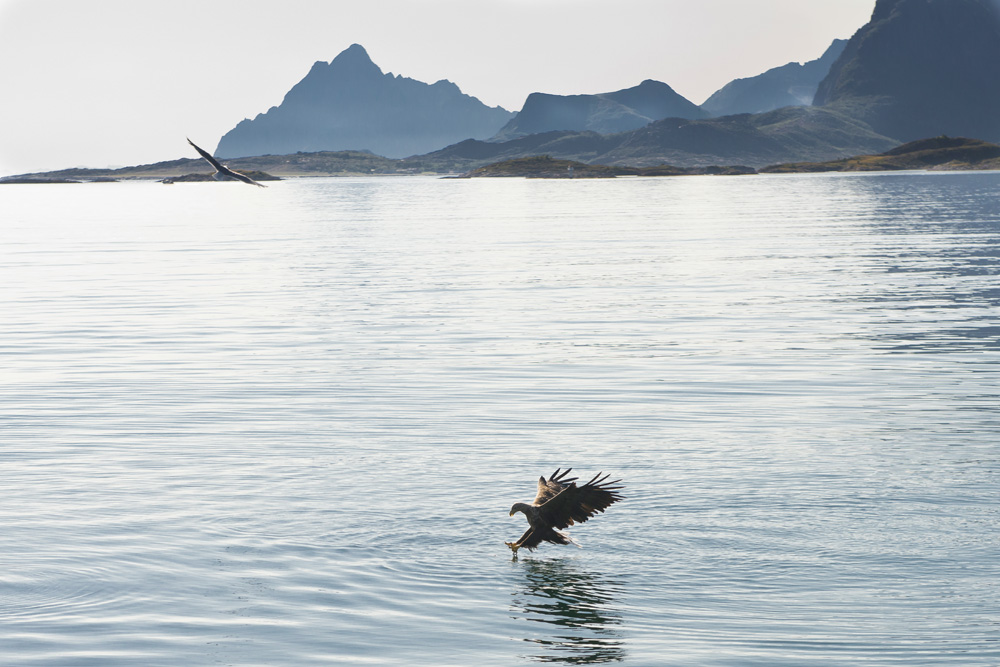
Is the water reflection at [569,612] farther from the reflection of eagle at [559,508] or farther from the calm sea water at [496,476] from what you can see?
the reflection of eagle at [559,508]

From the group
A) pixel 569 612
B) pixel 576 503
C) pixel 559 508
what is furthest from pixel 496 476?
pixel 569 612

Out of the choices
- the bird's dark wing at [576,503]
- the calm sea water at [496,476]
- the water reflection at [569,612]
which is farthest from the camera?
the bird's dark wing at [576,503]

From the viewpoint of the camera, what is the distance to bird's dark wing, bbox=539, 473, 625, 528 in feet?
48.3

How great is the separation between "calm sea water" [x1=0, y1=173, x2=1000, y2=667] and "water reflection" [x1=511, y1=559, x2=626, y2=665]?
5cm

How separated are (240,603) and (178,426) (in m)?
10.7

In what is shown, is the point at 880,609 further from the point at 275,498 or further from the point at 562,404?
the point at 562,404

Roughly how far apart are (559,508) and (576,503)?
0.27 metres

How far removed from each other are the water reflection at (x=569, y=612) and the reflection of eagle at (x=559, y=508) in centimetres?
49

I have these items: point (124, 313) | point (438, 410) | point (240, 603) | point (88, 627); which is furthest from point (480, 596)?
point (124, 313)

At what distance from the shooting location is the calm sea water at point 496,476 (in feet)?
43.3

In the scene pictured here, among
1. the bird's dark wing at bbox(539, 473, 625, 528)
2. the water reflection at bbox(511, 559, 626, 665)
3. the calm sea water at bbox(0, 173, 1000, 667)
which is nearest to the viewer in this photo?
the water reflection at bbox(511, 559, 626, 665)

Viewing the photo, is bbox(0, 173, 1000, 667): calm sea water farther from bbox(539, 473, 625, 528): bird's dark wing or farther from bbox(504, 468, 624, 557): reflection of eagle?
bbox(539, 473, 625, 528): bird's dark wing

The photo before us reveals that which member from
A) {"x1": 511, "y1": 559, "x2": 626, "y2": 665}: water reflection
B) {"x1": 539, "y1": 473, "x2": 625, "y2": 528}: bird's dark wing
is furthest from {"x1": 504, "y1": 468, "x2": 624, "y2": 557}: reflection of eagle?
{"x1": 511, "y1": 559, "x2": 626, "y2": 665}: water reflection

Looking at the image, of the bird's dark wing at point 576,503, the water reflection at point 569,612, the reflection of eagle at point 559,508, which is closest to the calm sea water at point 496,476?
the water reflection at point 569,612
